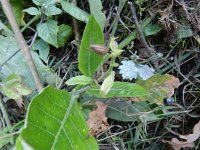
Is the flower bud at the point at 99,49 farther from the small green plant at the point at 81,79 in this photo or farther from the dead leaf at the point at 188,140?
the dead leaf at the point at 188,140

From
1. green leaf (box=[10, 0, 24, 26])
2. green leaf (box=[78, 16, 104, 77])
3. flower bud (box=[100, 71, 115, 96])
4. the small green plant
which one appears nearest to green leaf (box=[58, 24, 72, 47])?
the small green plant

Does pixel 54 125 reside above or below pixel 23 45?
below

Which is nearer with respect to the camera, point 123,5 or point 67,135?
point 67,135

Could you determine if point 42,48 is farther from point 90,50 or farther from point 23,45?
point 90,50

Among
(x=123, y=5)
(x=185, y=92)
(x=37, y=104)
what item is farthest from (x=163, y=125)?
(x=37, y=104)

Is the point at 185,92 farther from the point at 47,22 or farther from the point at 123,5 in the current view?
the point at 47,22

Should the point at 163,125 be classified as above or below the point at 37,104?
below

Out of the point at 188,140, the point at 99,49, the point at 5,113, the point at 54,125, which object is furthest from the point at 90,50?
the point at 188,140
